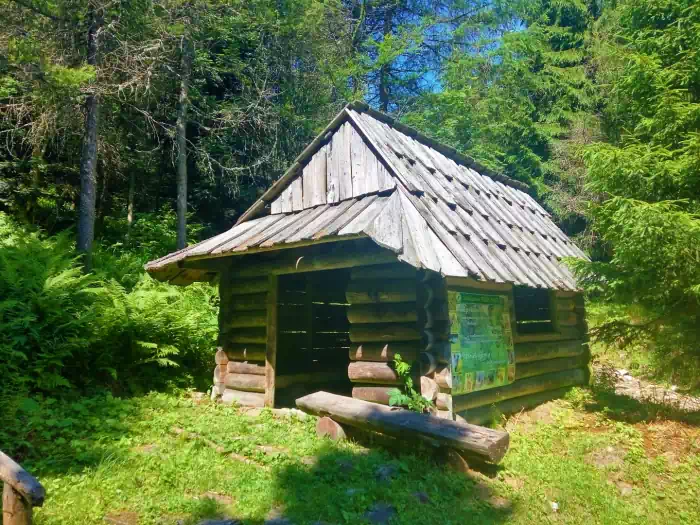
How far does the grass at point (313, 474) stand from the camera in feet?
14.7

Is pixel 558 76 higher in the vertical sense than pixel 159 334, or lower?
higher

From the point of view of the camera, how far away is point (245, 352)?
351 inches

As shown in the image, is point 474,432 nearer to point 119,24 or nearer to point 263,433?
point 263,433

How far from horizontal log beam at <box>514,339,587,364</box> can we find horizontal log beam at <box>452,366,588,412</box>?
350mm

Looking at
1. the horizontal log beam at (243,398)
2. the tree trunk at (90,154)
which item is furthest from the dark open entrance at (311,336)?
the tree trunk at (90,154)

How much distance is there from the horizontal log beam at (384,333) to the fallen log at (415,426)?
86cm

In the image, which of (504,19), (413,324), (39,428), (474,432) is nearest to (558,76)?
(504,19)

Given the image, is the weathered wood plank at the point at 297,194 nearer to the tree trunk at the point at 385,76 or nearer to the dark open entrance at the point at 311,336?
the dark open entrance at the point at 311,336

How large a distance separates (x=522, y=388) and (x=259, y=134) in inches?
490

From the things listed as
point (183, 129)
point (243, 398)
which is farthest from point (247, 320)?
point (183, 129)

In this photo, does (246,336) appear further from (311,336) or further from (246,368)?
(311,336)

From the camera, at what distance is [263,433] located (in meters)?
6.66

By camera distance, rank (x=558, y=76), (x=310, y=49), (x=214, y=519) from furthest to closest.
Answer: (x=558, y=76) → (x=310, y=49) → (x=214, y=519)

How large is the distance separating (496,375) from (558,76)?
17441 millimetres
